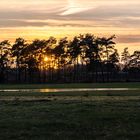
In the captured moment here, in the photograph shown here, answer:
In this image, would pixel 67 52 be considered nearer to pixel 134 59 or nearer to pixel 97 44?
pixel 97 44

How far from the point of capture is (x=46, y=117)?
21.4 meters

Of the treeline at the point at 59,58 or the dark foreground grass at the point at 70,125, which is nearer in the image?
the dark foreground grass at the point at 70,125

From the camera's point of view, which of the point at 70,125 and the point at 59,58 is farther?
the point at 59,58

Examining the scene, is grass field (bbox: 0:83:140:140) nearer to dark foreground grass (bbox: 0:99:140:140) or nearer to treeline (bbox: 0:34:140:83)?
dark foreground grass (bbox: 0:99:140:140)

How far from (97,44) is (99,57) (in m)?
4.41

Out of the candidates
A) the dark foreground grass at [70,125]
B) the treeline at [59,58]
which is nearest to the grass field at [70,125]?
the dark foreground grass at [70,125]

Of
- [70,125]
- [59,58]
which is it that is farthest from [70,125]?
[59,58]

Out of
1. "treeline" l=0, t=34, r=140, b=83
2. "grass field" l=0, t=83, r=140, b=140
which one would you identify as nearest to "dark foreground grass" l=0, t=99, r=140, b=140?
"grass field" l=0, t=83, r=140, b=140

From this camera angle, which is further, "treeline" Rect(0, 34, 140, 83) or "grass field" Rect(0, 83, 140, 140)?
"treeline" Rect(0, 34, 140, 83)

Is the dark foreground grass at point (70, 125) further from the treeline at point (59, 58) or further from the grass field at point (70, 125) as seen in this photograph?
the treeline at point (59, 58)

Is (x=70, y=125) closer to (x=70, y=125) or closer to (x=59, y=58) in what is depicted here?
(x=70, y=125)

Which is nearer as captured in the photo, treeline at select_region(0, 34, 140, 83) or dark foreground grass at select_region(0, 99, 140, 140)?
dark foreground grass at select_region(0, 99, 140, 140)

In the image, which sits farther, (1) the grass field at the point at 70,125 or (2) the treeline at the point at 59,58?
(2) the treeline at the point at 59,58

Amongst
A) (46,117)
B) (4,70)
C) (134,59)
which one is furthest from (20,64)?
(46,117)
